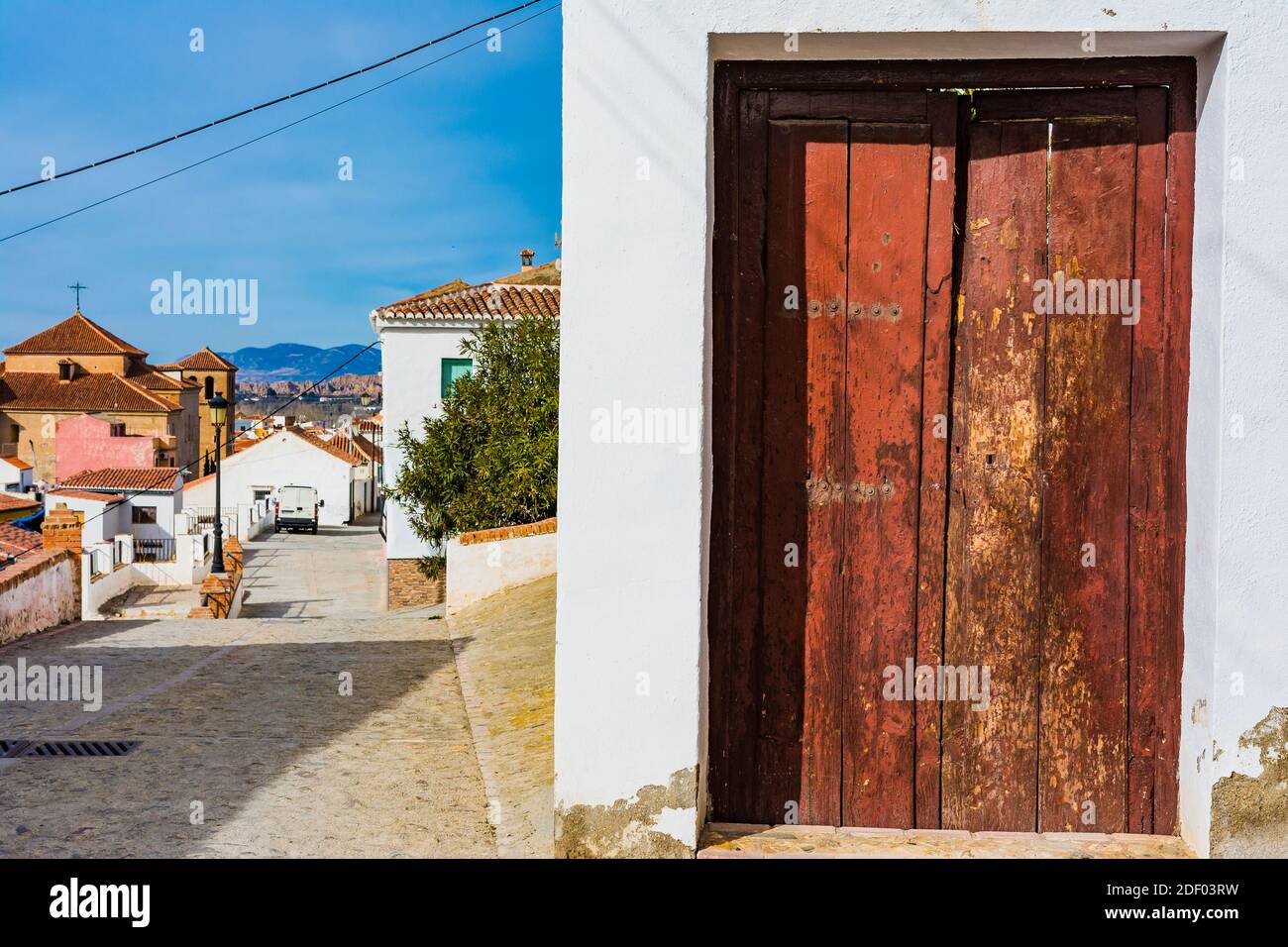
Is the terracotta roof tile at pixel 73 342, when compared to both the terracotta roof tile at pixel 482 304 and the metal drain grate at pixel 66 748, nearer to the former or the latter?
the terracotta roof tile at pixel 482 304

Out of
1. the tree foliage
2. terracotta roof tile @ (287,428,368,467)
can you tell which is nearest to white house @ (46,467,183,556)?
terracotta roof tile @ (287,428,368,467)

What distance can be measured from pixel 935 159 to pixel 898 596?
1450 millimetres

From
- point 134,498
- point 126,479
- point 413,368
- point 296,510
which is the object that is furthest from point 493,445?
point 296,510

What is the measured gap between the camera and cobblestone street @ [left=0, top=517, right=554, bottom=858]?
3721 millimetres

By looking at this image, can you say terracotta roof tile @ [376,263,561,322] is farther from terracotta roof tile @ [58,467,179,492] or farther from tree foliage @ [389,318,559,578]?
terracotta roof tile @ [58,467,179,492]

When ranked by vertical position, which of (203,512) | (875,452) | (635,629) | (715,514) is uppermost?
(875,452)

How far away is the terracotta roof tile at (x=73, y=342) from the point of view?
77.1m

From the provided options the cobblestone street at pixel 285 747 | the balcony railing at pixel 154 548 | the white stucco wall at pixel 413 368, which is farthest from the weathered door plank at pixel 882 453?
the balcony railing at pixel 154 548

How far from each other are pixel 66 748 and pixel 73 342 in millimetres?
84445

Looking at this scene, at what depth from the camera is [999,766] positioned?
11.3ft

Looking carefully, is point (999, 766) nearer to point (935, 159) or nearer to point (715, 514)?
point (715, 514)

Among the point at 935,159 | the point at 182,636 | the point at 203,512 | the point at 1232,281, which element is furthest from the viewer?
the point at 203,512

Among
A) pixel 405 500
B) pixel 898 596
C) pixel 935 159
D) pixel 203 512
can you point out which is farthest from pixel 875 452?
pixel 203 512

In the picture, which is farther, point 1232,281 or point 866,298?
point 866,298
